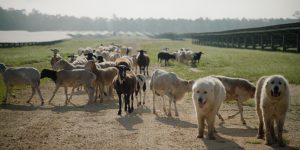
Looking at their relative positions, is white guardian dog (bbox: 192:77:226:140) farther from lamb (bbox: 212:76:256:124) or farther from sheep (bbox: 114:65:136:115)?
sheep (bbox: 114:65:136:115)

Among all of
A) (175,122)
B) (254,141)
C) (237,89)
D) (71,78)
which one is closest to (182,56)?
(71,78)

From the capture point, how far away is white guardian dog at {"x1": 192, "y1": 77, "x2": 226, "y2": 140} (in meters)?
10.9

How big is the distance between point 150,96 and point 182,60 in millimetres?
23647

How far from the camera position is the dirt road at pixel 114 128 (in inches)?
415

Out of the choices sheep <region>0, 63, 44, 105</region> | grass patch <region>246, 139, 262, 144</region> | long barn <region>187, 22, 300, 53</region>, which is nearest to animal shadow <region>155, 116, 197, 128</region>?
grass patch <region>246, 139, 262, 144</region>

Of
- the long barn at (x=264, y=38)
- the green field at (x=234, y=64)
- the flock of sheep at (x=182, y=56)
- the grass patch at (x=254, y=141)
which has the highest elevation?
the long barn at (x=264, y=38)

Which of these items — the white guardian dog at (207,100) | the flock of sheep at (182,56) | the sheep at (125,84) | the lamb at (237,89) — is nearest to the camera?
the white guardian dog at (207,100)

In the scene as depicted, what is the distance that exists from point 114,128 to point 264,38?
63.9 meters

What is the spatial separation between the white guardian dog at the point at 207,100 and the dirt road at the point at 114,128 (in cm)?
56

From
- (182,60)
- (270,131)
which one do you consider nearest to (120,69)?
(270,131)

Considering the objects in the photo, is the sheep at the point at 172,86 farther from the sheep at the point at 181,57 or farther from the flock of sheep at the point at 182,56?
the sheep at the point at 181,57

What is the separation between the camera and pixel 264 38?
71562 millimetres

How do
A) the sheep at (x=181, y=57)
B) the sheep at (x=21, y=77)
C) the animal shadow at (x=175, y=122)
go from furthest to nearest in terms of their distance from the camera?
the sheep at (x=181, y=57), the sheep at (x=21, y=77), the animal shadow at (x=175, y=122)

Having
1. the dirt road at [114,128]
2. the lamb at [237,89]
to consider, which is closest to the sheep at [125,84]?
the dirt road at [114,128]
